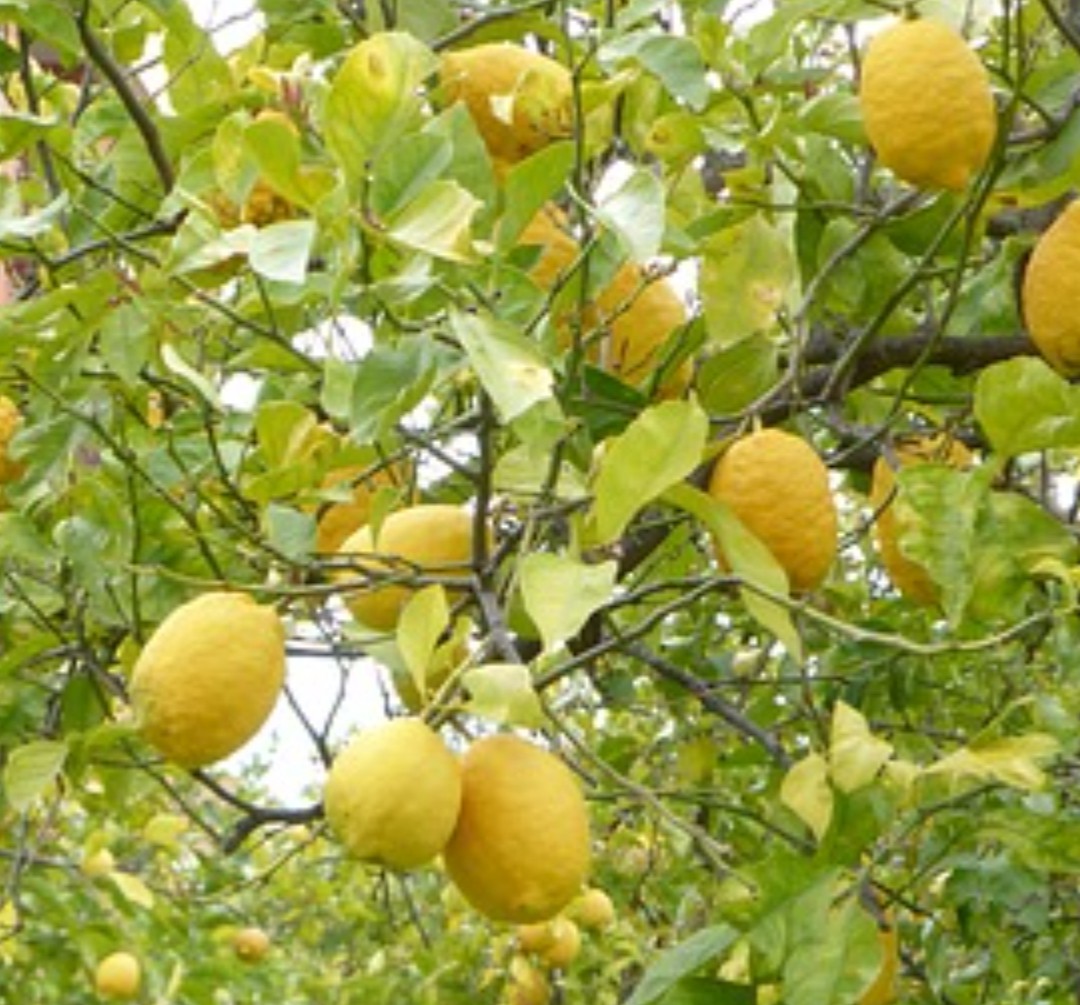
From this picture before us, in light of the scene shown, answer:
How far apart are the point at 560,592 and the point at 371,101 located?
8.1 inches

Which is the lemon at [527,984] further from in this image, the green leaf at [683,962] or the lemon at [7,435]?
the green leaf at [683,962]

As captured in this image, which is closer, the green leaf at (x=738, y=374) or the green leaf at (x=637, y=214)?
the green leaf at (x=637, y=214)

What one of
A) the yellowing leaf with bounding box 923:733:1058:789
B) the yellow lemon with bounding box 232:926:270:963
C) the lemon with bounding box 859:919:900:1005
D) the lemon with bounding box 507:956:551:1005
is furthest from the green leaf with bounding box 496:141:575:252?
the yellow lemon with bounding box 232:926:270:963

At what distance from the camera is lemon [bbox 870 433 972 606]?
121 cm

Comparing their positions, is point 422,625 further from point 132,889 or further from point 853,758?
point 132,889

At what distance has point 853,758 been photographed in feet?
3.45

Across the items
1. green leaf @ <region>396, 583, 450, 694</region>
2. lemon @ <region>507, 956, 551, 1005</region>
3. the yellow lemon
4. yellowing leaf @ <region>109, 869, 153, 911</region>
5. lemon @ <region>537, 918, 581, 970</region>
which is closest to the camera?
green leaf @ <region>396, 583, 450, 694</region>

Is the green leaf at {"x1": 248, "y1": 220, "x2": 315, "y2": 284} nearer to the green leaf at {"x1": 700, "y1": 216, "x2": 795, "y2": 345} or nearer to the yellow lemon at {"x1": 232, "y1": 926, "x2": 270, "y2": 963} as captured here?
the green leaf at {"x1": 700, "y1": 216, "x2": 795, "y2": 345}

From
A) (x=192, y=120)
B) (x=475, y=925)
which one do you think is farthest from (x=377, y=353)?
(x=475, y=925)

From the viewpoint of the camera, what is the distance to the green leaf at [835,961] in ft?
3.22

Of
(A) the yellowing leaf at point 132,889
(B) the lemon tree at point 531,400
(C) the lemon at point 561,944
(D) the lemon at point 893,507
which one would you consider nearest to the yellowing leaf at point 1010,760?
(B) the lemon tree at point 531,400

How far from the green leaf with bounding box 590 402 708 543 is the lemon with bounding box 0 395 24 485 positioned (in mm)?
562

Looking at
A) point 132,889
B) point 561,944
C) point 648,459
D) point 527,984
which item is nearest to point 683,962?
point 648,459

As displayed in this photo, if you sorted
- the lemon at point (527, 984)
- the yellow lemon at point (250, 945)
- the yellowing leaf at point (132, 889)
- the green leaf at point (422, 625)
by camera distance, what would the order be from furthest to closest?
the yellow lemon at point (250, 945) < the yellowing leaf at point (132, 889) < the lemon at point (527, 984) < the green leaf at point (422, 625)
